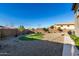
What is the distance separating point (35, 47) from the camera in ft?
17.5

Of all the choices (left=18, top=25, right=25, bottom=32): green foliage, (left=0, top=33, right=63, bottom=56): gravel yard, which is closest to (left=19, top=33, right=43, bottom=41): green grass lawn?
(left=0, top=33, right=63, bottom=56): gravel yard

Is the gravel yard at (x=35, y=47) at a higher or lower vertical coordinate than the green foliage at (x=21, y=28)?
lower

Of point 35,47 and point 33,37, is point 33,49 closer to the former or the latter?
point 35,47

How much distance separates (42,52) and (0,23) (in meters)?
1.04

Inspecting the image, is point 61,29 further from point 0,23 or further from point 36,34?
point 0,23

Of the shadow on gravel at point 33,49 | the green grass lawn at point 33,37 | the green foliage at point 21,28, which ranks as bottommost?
the shadow on gravel at point 33,49

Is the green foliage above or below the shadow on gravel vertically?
above

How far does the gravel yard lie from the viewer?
5.29m

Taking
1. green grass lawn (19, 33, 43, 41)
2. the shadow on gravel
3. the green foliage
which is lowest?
the shadow on gravel

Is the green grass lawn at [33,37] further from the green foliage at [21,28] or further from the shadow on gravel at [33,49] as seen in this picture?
the green foliage at [21,28]

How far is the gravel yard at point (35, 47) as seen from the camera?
17.4 ft

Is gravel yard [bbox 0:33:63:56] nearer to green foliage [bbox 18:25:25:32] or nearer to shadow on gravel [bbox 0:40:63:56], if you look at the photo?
shadow on gravel [bbox 0:40:63:56]

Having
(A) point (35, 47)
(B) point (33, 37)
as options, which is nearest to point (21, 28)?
(B) point (33, 37)

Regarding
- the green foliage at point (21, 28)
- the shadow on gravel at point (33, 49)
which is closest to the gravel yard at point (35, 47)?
the shadow on gravel at point (33, 49)
